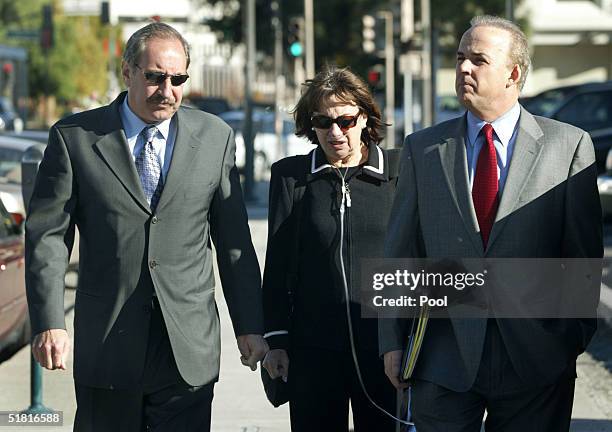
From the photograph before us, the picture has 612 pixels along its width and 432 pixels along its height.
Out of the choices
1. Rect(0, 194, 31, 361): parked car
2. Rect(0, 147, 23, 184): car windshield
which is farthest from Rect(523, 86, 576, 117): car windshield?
Rect(0, 194, 31, 361): parked car

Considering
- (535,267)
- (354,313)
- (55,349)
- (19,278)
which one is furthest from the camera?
(19,278)

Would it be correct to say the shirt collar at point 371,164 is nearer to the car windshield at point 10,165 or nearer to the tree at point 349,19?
the car windshield at point 10,165

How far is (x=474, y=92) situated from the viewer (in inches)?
164

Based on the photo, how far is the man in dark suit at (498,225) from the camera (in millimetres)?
4102

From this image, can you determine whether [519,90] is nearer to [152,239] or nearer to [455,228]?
[455,228]

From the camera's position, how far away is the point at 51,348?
4461 millimetres

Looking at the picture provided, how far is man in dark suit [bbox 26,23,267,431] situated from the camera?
14.7ft

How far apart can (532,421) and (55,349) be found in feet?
5.05

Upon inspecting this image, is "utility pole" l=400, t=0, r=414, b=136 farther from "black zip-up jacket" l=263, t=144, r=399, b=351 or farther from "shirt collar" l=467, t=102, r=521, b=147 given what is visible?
Answer: "shirt collar" l=467, t=102, r=521, b=147

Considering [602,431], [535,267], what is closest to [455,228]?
[535,267]

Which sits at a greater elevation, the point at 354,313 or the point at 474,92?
the point at 474,92

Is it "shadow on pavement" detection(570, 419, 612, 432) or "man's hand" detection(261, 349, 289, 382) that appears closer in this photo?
"man's hand" detection(261, 349, 289, 382)

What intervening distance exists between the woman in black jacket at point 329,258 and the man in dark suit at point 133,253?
15.8 inches

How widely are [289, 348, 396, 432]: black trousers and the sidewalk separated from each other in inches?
88.3
